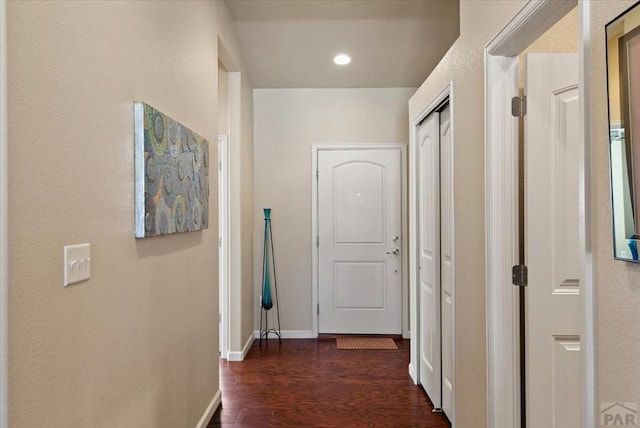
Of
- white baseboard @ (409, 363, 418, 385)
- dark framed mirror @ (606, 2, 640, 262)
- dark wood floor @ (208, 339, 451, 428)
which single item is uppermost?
dark framed mirror @ (606, 2, 640, 262)

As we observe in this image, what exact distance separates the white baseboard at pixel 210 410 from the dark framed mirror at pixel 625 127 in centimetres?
240

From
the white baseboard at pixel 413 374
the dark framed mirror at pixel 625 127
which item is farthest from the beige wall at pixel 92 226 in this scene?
the white baseboard at pixel 413 374

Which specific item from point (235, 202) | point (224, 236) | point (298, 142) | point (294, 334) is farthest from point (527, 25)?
point (294, 334)

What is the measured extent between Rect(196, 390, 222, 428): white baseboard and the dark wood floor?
0.14ft

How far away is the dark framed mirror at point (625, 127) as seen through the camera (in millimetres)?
947

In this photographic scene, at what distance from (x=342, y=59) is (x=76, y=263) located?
3.38 meters

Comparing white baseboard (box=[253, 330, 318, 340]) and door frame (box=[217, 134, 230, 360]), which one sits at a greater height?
door frame (box=[217, 134, 230, 360])

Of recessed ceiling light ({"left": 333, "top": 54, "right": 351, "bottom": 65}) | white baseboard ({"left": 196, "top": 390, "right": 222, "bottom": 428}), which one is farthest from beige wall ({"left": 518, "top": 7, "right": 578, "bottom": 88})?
white baseboard ({"left": 196, "top": 390, "right": 222, "bottom": 428})

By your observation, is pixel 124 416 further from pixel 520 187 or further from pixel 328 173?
pixel 328 173

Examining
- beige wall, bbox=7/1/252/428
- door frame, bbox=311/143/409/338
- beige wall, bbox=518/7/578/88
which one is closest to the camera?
beige wall, bbox=7/1/252/428

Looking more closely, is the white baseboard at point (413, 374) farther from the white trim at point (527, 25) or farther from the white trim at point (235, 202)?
the white trim at point (527, 25)

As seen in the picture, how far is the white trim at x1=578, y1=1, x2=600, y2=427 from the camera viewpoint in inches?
44.1

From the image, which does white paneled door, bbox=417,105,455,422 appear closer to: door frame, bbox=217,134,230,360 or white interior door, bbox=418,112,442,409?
white interior door, bbox=418,112,442,409

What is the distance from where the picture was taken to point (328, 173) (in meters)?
4.67
